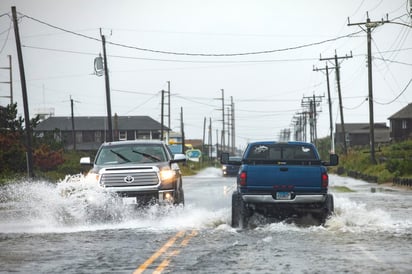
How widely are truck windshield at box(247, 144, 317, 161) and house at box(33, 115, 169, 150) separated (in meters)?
101

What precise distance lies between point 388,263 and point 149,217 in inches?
300

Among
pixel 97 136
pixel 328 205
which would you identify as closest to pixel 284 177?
pixel 328 205

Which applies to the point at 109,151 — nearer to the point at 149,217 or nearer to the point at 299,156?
the point at 149,217

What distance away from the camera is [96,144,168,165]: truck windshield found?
18.4m

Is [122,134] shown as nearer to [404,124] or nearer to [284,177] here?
[404,124]

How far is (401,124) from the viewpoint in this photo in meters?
106

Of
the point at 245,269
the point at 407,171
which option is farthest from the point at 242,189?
the point at 407,171

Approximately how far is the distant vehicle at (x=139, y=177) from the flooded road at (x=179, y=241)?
267 mm

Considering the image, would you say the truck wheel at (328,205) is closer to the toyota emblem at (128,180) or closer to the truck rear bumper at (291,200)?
the truck rear bumper at (291,200)

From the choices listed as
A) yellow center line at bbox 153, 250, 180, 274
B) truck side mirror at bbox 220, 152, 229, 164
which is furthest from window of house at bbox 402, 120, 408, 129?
yellow center line at bbox 153, 250, 180, 274

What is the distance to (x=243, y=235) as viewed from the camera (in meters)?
14.3

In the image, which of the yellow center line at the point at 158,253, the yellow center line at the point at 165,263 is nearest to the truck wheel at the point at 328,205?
the yellow center line at the point at 158,253

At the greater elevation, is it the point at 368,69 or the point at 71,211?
the point at 368,69

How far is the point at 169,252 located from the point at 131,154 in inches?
278
